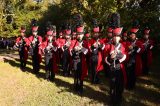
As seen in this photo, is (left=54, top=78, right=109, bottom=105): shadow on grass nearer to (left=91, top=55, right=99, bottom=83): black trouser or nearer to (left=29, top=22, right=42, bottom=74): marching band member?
(left=91, top=55, right=99, bottom=83): black trouser

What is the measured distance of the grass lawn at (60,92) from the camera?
13.1 metres

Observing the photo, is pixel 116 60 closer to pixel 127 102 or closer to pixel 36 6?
pixel 127 102

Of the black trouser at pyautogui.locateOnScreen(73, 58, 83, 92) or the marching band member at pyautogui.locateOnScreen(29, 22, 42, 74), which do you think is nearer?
the black trouser at pyautogui.locateOnScreen(73, 58, 83, 92)

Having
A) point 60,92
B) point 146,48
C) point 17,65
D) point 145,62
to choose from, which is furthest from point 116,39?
point 17,65

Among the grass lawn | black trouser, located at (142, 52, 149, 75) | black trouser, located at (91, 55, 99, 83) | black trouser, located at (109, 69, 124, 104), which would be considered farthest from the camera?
Result: black trouser, located at (142, 52, 149, 75)

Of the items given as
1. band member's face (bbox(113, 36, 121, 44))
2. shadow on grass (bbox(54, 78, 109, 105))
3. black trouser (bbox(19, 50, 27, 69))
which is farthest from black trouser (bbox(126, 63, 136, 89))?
black trouser (bbox(19, 50, 27, 69))

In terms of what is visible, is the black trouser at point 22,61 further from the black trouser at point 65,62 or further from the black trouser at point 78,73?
the black trouser at point 78,73

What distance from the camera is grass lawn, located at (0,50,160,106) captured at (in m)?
13.1

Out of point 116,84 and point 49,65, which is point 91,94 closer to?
point 116,84

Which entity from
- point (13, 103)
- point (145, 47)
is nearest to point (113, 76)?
point (13, 103)

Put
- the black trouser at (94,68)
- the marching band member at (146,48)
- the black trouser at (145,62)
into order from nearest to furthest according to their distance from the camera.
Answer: the black trouser at (94,68)
the marching band member at (146,48)
the black trouser at (145,62)

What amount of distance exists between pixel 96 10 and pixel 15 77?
689 cm

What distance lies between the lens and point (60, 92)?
14508mm

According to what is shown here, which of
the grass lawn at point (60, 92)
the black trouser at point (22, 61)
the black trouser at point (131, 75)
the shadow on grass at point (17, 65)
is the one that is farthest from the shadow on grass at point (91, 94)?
the black trouser at point (22, 61)
